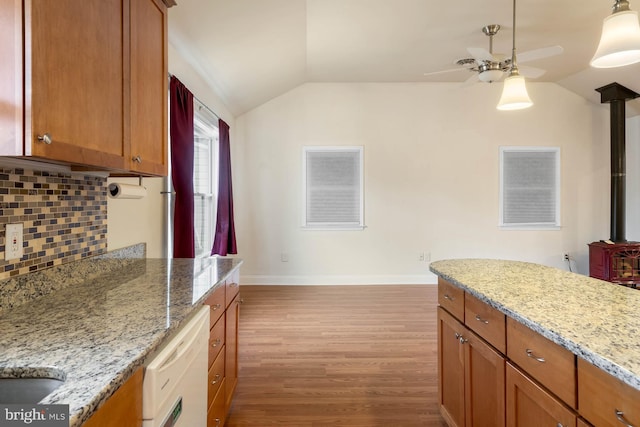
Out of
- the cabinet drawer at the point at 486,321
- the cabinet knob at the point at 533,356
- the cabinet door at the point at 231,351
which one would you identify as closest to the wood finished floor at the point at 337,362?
the cabinet door at the point at 231,351

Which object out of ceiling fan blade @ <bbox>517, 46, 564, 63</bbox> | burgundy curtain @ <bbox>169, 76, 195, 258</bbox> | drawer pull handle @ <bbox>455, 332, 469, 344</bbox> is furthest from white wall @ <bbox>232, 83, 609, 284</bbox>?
drawer pull handle @ <bbox>455, 332, 469, 344</bbox>

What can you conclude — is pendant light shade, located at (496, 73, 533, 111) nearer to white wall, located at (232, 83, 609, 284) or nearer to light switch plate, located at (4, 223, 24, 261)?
white wall, located at (232, 83, 609, 284)

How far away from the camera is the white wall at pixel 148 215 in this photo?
6.17 ft

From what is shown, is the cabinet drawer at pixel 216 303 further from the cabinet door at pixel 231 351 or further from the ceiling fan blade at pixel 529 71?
the ceiling fan blade at pixel 529 71

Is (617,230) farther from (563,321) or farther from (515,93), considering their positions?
(563,321)

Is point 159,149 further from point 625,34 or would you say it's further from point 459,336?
point 625,34

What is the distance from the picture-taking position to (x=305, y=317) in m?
3.59

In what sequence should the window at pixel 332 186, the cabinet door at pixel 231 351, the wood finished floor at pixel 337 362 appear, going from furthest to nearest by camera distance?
1. the window at pixel 332 186
2. the wood finished floor at pixel 337 362
3. the cabinet door at pixel 231 351

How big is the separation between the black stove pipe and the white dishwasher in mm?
5491

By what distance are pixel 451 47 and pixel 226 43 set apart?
2.53 m

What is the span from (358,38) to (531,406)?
3531 mm

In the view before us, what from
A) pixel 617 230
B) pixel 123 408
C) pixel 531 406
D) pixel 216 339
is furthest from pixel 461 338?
pixel 617 230

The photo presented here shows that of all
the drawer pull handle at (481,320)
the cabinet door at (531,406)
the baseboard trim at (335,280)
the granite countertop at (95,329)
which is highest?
the granite countertop at (95,329)

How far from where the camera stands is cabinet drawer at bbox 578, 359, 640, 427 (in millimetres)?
785
